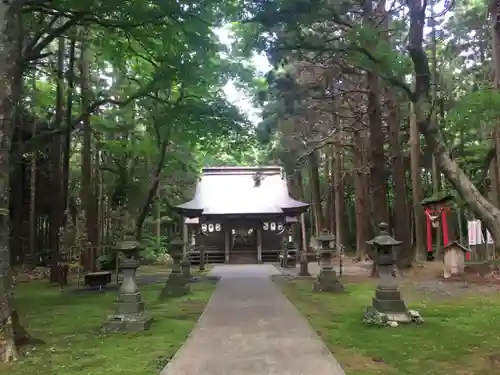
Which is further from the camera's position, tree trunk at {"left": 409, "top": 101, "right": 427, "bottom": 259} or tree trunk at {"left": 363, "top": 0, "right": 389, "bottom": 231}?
tree trunk at {"left": 409, "top": 101, "right": 427, "bottom": 259}

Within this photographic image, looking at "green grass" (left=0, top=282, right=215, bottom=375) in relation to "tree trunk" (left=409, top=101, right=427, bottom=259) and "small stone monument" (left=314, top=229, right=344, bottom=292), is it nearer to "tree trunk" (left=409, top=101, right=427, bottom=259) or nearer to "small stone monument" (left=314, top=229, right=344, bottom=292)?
"small stone monument" (left=314, top=229, right=344, bottom=292)

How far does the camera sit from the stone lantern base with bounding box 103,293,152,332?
8055 millimetres

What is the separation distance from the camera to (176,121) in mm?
15430

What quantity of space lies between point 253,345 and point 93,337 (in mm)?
2658

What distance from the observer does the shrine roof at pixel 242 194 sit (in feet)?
90.3

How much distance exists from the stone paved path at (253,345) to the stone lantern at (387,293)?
1372 mm

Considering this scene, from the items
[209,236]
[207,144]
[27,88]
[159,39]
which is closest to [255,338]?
[159,39]

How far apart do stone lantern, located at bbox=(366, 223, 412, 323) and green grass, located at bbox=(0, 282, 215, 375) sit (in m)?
3.33

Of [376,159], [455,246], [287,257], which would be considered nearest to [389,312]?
[455,246]

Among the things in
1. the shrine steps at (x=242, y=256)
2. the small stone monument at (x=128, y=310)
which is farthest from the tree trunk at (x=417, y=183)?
the small stone monument at (x=128, y=310)

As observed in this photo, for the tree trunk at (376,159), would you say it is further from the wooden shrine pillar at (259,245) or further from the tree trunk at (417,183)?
the wooden shrine pillar at (259,245)

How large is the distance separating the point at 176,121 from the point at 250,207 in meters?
13.7

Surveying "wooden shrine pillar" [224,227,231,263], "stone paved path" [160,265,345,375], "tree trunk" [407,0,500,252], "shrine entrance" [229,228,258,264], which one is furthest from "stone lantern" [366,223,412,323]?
"wooden shrine pillar" [224,227,231,263]

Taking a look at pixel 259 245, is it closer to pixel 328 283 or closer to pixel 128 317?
pixel 328 283
